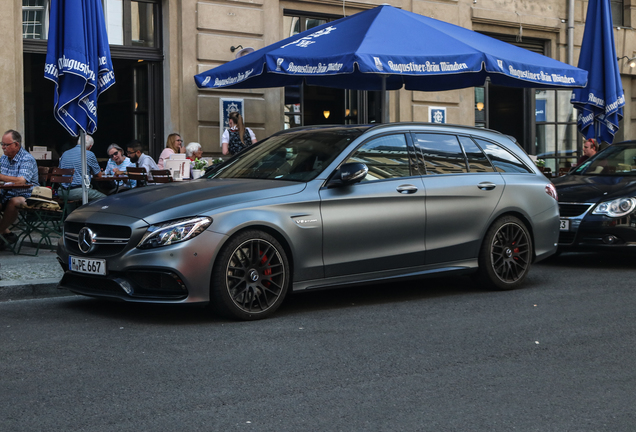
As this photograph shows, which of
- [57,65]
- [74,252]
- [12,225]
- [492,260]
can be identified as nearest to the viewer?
[74,252]

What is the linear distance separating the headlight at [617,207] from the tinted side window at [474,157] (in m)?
2.10

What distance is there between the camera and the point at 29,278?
7.96 meters

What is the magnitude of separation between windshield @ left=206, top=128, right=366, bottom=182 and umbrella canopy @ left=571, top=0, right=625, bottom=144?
7.86 meters

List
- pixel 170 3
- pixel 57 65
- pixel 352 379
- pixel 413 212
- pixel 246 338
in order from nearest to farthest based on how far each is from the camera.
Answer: pixel 352 379
pixel 246 338
pixel 413 212
pixel 57 65
pixel 170 3

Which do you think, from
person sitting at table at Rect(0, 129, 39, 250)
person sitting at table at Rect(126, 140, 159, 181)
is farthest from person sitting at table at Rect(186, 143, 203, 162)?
person sitting at table at Rect(0, 129, 39, 250)

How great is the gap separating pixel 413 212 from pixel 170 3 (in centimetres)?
852

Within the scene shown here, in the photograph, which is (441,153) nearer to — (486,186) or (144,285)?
(486,186)

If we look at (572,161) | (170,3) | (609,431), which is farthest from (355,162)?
(572,161)

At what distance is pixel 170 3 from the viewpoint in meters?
→ 14.3

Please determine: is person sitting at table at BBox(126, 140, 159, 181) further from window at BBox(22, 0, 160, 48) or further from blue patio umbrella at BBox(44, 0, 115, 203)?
blue patio umbrella at BBox(44, 0, 115, 203)

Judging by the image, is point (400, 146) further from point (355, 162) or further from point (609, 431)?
point (609, 431)

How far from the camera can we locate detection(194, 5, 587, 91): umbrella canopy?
1054cm

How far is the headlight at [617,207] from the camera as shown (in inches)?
373

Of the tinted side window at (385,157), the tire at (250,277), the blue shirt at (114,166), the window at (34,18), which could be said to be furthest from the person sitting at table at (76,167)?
the tire at (250,277)
